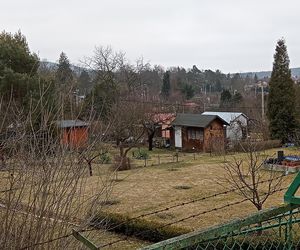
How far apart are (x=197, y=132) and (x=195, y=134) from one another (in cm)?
27

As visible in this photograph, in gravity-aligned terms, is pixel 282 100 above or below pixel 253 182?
above

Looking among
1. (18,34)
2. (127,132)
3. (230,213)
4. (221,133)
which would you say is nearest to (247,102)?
(221,133)

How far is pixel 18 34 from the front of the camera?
19.9 metres

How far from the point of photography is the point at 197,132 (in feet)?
89.1

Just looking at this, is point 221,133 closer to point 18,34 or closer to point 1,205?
point 18,34

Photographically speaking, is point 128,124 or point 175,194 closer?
point 175,194

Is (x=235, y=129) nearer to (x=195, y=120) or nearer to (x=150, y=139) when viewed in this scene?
(x=195, y=120)

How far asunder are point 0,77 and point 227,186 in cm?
1063

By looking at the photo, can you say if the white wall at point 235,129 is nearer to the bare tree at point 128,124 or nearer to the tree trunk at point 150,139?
the tree trunk at point 150,139

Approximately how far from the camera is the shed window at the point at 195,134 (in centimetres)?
2692

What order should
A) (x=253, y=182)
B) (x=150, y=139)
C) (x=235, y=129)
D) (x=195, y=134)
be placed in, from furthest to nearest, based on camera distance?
(x=235, y=129) < (x=195, y=134) < (x=150, y=139) < (x=253, y=182)

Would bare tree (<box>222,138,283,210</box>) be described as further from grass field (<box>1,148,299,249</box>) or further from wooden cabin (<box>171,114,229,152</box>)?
wooden cabin (<box>171,114,229,152</box>)

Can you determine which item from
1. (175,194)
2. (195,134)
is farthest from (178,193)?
(195,134)

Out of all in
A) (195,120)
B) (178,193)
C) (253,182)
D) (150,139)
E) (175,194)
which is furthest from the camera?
(195,120)
